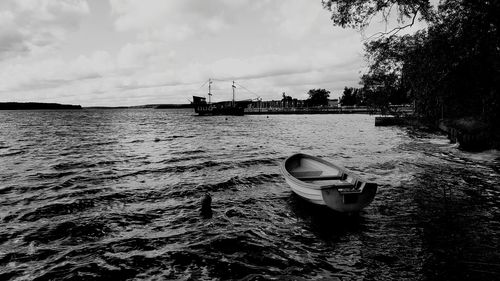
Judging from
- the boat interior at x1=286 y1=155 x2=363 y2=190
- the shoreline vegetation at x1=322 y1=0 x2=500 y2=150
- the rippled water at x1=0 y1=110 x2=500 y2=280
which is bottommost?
the rippled water at x1=0 y1=110 x2=500 y2=280

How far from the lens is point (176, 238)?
31.8 feet

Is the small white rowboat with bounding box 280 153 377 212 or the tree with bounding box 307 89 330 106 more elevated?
the tree with bounding box 307 89 330 106

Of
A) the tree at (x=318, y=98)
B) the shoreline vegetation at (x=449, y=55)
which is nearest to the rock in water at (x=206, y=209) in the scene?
the shoreline vegetation at (x=449, y=55)

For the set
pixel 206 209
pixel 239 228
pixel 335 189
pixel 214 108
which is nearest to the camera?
pixel 335 189

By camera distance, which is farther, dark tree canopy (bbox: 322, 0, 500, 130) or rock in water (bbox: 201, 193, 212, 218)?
dark tree canopy (bbox: 322, 0, 500, 130)

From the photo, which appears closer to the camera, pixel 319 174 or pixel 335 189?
pixel 335 189

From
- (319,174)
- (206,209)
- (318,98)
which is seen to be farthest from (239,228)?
(318,98)

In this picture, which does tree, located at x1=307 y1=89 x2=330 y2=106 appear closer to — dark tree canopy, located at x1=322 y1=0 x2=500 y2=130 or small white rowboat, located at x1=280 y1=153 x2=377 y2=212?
dark tree canopy, located at x1=322 y1=0 x2=500 y2=130

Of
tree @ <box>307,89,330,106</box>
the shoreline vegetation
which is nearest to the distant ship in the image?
tree @ <box>307,89,330,106</box>

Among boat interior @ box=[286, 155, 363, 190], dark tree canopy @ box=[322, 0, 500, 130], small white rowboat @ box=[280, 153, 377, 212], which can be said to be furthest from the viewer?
dark tree canopy @ box=[322, 0, 500, 130]

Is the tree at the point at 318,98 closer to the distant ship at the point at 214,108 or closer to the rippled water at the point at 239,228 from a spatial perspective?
the distant ship at the point at 214,108

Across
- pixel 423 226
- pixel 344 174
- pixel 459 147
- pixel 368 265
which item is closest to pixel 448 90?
pixel 459 147

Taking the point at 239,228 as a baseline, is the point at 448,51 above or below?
above

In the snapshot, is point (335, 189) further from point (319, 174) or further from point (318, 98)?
point (318, 98)
